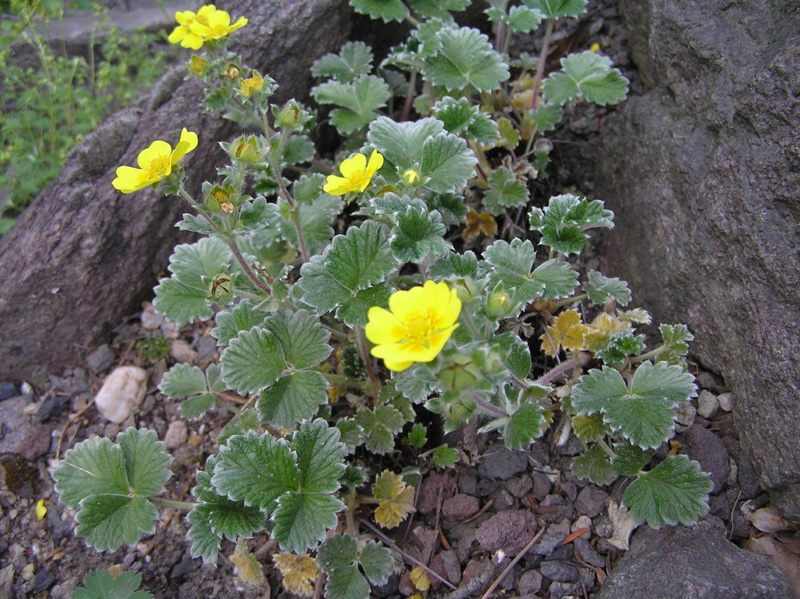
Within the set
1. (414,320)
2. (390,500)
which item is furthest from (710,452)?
(414,320)

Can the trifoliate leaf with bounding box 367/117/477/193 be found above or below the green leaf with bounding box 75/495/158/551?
above

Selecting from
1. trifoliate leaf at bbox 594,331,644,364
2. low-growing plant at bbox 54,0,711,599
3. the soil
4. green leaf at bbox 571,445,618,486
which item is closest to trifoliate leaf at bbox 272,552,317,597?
low-growing plant at bbox 54,0,711,599

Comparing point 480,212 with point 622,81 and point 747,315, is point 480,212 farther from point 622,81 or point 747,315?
point 747,315

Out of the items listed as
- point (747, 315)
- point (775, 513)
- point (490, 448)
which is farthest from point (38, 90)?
point (775, 513)

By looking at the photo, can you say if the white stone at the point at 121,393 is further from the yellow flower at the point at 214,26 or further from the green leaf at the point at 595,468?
the green leaf at the point at 595,468

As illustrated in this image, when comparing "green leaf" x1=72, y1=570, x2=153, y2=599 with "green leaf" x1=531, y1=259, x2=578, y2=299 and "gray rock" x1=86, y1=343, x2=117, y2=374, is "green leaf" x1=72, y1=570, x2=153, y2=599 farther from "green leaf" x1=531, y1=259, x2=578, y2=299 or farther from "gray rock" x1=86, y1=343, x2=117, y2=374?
"green leaf" x1=531, y1=259, x2=578, y2=299

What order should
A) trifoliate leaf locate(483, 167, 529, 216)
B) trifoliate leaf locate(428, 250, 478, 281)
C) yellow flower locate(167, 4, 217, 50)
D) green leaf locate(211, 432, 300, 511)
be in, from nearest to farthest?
green leaf locate(211, 432, 300, 511) < trifoliate leaf locate(428, 250, 478, 281) < yellow flower locate(167, 4, 217, 50) < trifoliate leaf locate(483, 167, 529, 216)

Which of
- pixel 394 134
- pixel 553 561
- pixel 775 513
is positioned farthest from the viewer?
pixel 394 134
